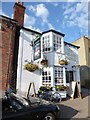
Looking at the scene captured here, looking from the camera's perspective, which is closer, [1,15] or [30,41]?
[1,15]

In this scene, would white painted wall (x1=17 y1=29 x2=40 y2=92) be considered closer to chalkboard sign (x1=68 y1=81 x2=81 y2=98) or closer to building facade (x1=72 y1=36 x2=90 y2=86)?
chalkboard sign (x1=68 y1=81 x2=81 y2=98)

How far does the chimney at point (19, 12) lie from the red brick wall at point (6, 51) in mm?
1434

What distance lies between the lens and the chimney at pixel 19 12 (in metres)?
13.4

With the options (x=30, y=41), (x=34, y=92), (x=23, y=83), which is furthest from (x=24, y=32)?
(x=34, y=92)

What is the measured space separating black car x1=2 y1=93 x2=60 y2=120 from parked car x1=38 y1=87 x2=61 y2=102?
14.5ft

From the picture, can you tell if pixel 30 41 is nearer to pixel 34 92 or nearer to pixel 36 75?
pixel 36 75

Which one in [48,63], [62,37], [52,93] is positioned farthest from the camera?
[62,37]

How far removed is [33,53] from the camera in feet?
42.0

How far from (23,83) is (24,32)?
4214 millimetres

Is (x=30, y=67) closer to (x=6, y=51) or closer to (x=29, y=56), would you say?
(x=29, y=56)

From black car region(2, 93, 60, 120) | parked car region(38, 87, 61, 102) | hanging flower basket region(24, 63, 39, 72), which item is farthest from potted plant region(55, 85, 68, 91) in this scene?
black car region(2, 93, 60, 120)

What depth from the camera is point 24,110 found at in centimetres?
559

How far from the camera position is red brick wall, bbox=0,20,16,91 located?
11266mm

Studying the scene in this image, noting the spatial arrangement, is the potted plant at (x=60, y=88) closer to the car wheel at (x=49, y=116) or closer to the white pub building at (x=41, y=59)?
the white pub building at (x=41, y=59)
